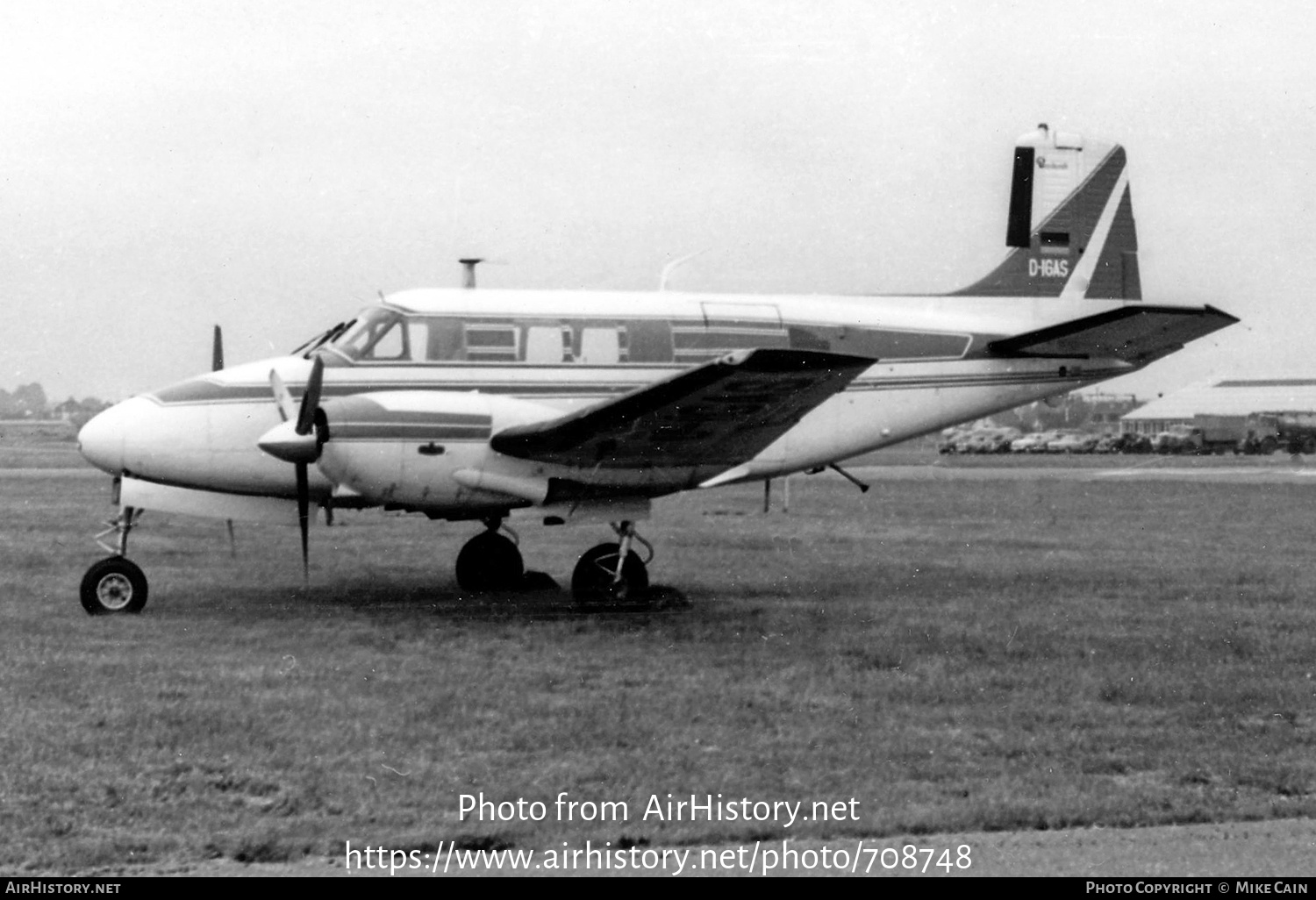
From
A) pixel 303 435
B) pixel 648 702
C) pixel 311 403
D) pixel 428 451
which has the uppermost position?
pixel 311 403

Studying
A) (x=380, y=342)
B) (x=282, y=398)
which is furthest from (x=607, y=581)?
(x=282, y=398)

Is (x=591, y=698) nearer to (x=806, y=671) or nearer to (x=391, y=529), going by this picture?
(x=806, y=671)

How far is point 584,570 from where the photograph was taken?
12609 mm

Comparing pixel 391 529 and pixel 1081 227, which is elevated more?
pixel 1081 227

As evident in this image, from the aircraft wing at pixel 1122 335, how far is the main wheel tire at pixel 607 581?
4693 mm

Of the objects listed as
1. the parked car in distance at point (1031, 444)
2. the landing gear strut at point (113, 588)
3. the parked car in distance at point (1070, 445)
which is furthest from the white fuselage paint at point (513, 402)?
the parked car in distance at point (1031, 444)

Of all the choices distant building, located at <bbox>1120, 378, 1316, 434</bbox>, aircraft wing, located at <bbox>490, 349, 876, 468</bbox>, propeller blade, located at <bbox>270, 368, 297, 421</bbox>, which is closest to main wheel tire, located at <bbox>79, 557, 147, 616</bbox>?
propeller blade, located at <bbox>270, 368, 297, 421</bbox>

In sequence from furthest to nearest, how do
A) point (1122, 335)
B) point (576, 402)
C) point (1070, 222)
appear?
point (1070, 222)
point (1122, 335)
point (576, 402)

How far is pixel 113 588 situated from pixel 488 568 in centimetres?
357

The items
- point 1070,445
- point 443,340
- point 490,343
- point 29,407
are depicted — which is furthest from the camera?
point 1070,445

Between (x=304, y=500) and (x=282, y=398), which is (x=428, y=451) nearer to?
(x=304, y=500)
